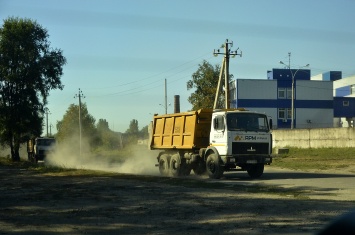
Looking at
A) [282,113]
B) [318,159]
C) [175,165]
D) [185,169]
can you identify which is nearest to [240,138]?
[185,169]

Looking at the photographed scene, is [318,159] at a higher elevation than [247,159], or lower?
lower

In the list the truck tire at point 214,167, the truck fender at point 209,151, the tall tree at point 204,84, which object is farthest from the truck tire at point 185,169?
the tall tree at point 204,84

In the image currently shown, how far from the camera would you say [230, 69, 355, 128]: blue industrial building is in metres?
77.8

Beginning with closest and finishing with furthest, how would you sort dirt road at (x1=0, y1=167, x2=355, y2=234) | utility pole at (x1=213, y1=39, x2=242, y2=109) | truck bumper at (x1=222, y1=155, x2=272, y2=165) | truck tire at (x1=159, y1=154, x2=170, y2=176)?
dirt road at (x1=0, y1=167, x2=355, y2=234), truck bumper at (x1=222, y1=155, x2=272, y2=165), truck tire at (x1=159, y1=154, x2=170, y2=176), utility pole at (x1=213, y1=39, x2=242, y2=109)

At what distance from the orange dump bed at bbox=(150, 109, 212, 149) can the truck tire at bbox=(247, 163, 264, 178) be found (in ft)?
7.54

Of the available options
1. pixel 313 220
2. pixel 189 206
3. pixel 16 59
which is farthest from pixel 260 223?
pixel 16 59

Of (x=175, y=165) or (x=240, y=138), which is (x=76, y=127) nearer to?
(x=175, y=165)

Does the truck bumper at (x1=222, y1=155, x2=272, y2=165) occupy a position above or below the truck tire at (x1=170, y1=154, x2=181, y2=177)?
above

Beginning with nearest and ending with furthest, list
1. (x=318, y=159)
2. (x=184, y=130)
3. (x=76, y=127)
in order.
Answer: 1. (x=184, y=130)
2. (x=318, y=159)
3. (x=76, y=127)

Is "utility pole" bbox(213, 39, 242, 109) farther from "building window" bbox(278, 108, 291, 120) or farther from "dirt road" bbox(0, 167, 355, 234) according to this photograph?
"building window" bbox(278, 108, 291, 120)

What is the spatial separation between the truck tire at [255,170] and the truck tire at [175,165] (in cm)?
334

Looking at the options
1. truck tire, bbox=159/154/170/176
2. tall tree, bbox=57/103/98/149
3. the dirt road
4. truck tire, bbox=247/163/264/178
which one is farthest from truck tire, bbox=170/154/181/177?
tall tree, bbox=57/103/98/149

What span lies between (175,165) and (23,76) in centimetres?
2731

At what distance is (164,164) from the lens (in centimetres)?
2430
